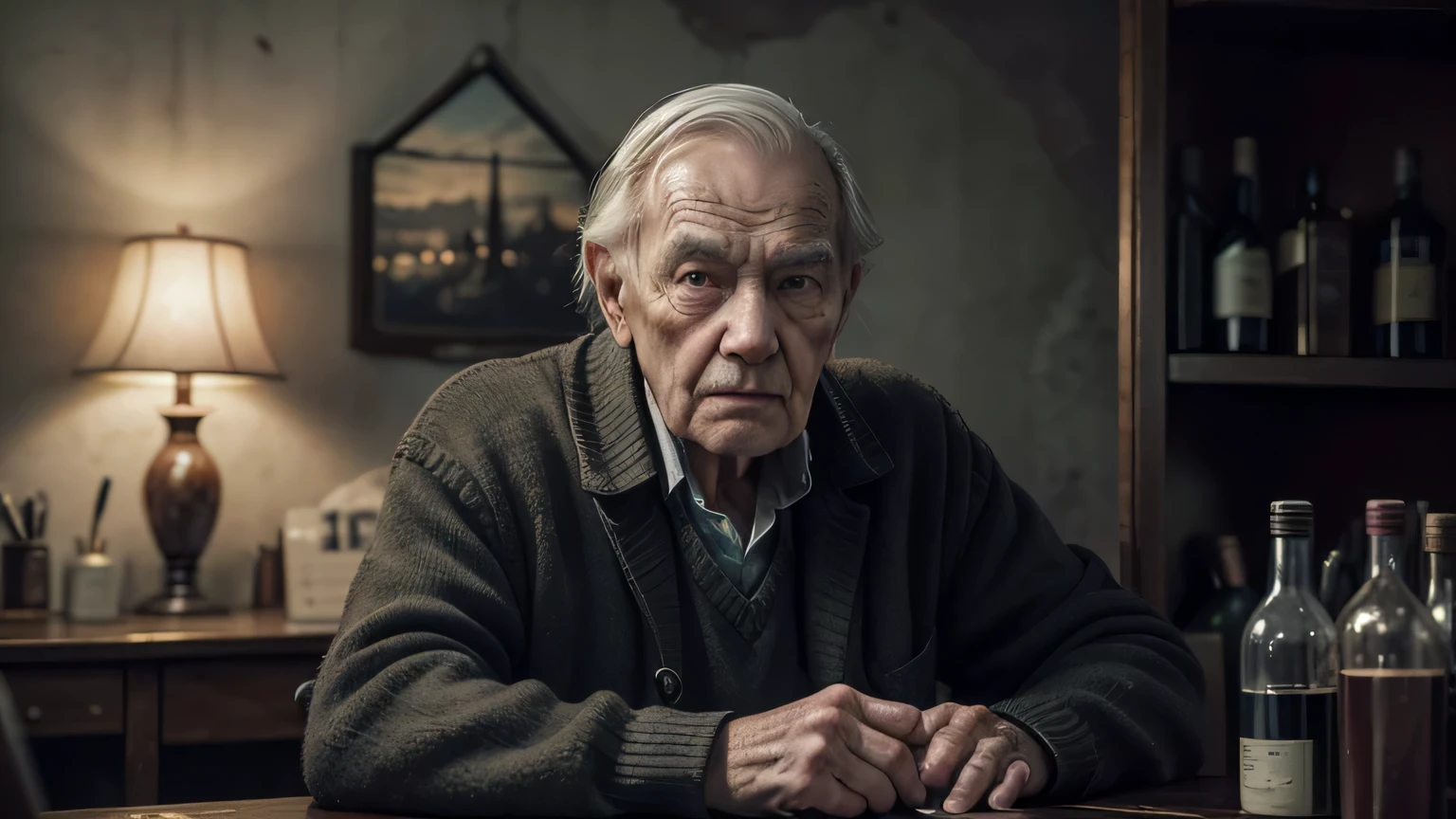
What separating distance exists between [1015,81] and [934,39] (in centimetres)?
23

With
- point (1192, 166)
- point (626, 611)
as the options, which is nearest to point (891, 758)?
point (626, 611)

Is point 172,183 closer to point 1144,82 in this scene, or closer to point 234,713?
point 234,713

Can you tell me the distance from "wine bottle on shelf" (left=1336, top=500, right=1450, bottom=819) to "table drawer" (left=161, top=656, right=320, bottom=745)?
187cm

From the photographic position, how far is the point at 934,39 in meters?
3.39

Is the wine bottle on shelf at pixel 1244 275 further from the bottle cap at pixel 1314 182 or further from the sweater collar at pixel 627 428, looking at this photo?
the sweater collar at pixel 627 428

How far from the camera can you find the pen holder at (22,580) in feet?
8.82

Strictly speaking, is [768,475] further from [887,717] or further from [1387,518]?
[1387,518]

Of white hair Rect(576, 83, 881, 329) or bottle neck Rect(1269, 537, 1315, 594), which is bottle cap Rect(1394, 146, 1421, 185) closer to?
white hair Rect(576, 83, 881, 329)

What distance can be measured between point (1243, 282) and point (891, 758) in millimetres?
1259

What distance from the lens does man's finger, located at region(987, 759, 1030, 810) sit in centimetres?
114

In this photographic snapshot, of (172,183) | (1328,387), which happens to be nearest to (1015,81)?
(1328,387)

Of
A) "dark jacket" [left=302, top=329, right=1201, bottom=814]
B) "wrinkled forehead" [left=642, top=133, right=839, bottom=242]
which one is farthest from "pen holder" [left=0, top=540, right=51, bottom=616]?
"wrinkled forehead" [left=642, top=133, right=839, bottom=242]

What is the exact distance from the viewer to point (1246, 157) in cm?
214

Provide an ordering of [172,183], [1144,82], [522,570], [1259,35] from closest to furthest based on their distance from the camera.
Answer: [522,570], [1144,82], [1259,35], [172,183]
